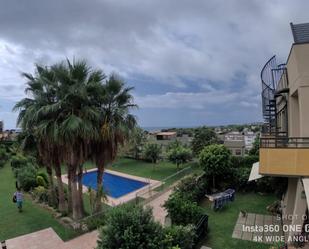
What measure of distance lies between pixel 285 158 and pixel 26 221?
1276cm

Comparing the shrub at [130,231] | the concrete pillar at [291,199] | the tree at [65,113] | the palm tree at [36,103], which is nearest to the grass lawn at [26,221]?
the tree at [65,113]

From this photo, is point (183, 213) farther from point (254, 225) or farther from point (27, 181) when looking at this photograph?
point (27, 181)

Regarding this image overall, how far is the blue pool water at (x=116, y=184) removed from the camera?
25850 millimetres

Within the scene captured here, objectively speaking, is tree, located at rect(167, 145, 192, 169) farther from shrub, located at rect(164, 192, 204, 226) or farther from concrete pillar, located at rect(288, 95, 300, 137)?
concrete pillar, located at rect(288, 95, 300, 137)

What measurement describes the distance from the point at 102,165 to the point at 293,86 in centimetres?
953

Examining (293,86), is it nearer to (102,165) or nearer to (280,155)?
(280,155)

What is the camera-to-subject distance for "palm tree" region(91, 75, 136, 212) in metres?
13.6

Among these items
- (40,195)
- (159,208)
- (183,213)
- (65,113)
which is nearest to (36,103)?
(65,113)

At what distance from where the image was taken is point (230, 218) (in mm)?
14508

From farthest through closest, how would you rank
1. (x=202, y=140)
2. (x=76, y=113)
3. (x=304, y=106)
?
(x=202, y=140)
(x=76, y=113)
(x=304, y=106)

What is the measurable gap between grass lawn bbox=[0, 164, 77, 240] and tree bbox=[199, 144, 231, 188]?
1087cm

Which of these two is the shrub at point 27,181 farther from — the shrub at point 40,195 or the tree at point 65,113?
the tree at point 65,113

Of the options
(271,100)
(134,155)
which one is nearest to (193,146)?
(134,155)

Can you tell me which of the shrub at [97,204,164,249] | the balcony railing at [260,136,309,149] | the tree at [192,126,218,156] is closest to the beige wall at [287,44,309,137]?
the balcony railing at [260,136,309,149]
